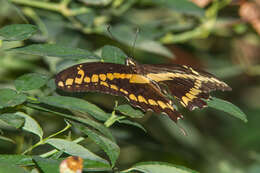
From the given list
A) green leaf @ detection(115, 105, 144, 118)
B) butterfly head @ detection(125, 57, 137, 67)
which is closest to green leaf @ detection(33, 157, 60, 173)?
green leaf @ detection(115, 105, 144, 118)

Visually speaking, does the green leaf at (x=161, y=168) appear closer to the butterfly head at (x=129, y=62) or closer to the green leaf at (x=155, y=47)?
the butterfly head at (x=129, y=62)

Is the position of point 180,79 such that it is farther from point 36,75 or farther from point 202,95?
point 36,75

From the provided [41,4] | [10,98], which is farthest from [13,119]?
[41,4]

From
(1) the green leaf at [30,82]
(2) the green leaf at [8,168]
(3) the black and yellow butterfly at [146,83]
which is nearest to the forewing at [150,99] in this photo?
(3) the black and yellow butterfly at [146,83]

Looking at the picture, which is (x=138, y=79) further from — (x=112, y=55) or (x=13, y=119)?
(x=13, y=119)

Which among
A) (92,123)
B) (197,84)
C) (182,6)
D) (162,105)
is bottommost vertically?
(92,123)

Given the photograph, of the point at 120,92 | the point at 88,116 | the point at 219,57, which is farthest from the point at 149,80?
the point at 219,57

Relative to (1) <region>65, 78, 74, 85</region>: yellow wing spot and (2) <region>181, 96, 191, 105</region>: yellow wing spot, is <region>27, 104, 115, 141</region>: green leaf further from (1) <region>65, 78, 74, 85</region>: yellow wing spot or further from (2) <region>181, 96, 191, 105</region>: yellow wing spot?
(2) <region>181, 96, 191, 105</region>: yellow wing spot
